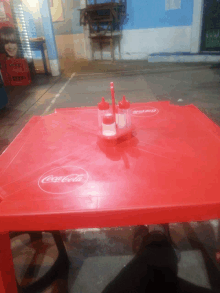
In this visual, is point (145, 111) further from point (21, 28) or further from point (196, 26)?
point (196, 26)

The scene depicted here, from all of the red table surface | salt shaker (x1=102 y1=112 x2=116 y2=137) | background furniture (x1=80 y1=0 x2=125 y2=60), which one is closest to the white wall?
background furniture (x1=80 y1=0 x2=125 y2=60)

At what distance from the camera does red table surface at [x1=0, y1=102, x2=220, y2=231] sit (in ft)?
2.28

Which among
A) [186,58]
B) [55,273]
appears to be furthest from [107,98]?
Result: [186,58]

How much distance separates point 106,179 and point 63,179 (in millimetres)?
166

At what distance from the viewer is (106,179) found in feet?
2.79

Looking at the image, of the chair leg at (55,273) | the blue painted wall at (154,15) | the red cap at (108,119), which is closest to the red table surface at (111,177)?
the red cap at (108,119)

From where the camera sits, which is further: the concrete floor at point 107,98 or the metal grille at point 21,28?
the metal grille at point 21,28

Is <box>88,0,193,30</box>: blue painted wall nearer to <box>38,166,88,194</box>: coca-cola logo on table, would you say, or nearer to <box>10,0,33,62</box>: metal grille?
<box>10,0,33,62</box>: metal grille

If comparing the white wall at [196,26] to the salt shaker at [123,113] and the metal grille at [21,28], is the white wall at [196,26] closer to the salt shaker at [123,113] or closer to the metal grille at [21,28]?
the metal grille at [21,28]

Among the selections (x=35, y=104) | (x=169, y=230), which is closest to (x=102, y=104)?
(x=169, y=230)

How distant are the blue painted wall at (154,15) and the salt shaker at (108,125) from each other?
7.84 meters

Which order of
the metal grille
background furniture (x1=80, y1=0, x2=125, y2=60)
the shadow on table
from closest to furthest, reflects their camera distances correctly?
the shadow on table → the metal grille → background furniture (x1=80, y1=0, x2=125, y2=60)

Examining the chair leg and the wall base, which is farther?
the wall base

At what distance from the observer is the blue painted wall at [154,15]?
7.30m
